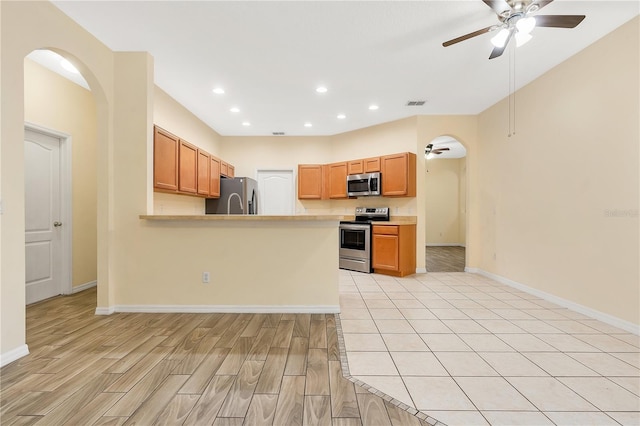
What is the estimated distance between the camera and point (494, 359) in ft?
6.59

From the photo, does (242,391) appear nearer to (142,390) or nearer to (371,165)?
(142,390)

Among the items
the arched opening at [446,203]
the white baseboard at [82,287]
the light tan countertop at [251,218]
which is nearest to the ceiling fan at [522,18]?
the light tan countertop at [251,218]

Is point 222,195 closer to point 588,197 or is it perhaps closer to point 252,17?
point 252,17

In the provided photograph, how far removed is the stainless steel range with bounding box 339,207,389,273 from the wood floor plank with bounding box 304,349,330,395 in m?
2.89

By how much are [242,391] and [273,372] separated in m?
0.25

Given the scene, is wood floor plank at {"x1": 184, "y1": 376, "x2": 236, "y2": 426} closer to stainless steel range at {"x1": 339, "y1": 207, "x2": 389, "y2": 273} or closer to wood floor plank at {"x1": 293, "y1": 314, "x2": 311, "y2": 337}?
wood floor plank at {"x1": 293, "y1": 314, "x2": 311, "y2": 337}

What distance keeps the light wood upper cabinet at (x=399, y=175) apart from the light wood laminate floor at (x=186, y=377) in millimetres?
2877

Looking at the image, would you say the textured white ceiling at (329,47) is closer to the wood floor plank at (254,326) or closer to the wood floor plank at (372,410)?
the wood floor plank at (254,326)

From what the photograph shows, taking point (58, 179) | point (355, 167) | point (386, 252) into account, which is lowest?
point (386, 252)

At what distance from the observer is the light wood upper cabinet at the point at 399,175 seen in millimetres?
4711

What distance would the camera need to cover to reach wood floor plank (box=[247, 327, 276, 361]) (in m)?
2.03

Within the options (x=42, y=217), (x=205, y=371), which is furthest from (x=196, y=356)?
(x=42, y=217)

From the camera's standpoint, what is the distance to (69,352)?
2.09m

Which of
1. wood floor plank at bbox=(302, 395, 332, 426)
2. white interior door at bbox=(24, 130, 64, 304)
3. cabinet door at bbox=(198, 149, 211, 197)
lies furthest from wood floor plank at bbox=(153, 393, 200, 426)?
cabinet door at bbox=(198, 149, 211, 197)
